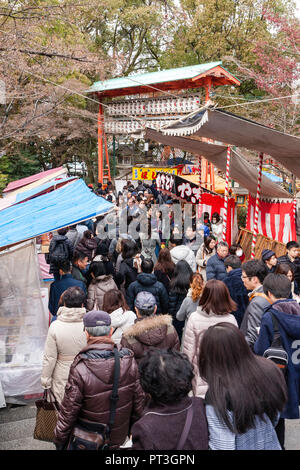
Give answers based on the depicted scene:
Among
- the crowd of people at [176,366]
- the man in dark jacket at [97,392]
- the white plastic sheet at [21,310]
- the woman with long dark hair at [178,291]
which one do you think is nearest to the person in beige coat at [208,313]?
the crowd of people at [176,366]

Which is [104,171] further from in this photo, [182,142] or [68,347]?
[68,347]

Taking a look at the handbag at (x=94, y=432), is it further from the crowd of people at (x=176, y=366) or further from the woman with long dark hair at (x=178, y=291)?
the woman with long dark hair at (x=178, y=291)

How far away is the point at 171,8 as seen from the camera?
24.6 meters

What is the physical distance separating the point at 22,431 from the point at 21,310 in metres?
1.39

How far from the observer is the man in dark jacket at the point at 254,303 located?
12.0 feet

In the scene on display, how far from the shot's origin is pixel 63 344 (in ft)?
11.4

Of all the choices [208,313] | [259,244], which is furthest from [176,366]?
[259,244]

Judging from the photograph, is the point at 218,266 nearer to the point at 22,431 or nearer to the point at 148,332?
the point at 148,332

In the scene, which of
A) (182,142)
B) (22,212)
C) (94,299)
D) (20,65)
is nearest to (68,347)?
(94,299)

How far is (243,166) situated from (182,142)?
159 cm

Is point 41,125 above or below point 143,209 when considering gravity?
above

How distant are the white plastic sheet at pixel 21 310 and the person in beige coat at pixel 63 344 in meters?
1.26

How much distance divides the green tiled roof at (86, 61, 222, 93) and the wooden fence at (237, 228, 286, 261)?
26.2 feet

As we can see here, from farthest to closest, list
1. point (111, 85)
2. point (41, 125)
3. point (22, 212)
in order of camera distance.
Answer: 1. point (111, 85)
2. point (41, 125)
3. point (22, 212)
